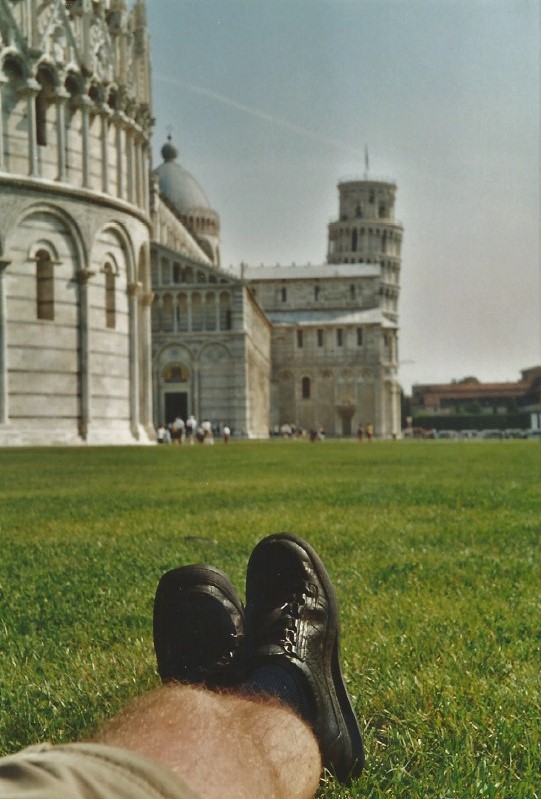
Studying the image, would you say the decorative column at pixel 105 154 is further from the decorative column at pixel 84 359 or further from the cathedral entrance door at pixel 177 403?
the cathedral entrance door at pixel 177 403

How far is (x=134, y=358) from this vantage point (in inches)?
1115

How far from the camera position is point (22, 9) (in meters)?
23.5

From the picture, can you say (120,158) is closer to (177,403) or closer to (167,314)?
(167,314)

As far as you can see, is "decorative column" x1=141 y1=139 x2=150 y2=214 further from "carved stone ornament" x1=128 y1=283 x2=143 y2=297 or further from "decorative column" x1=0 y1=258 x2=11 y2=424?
"decorative column" x1=0 y1=258 x2=11 y2=424

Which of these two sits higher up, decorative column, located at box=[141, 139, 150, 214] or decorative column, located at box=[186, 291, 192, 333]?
decorative column, located at box=[141, 139, 150, 214]

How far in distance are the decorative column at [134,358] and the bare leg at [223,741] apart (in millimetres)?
26518

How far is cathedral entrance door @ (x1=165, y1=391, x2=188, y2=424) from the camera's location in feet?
166

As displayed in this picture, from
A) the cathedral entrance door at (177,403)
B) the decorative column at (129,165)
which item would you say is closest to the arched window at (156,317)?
the cathedral entrance door at (177,403)

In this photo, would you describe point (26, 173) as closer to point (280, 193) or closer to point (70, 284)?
point (70, 284)

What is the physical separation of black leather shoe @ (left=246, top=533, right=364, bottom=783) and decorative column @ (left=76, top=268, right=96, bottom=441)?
2421cm

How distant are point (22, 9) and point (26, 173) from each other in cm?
413

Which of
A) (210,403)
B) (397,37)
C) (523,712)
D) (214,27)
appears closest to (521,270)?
(397,37)

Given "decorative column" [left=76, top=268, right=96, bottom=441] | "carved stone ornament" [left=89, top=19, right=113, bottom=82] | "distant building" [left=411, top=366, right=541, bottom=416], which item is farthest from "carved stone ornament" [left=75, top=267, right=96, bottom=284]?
"distant building" [left=411, top=366, right=541, bottom=416]

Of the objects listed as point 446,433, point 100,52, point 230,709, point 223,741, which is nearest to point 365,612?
point 230,709
